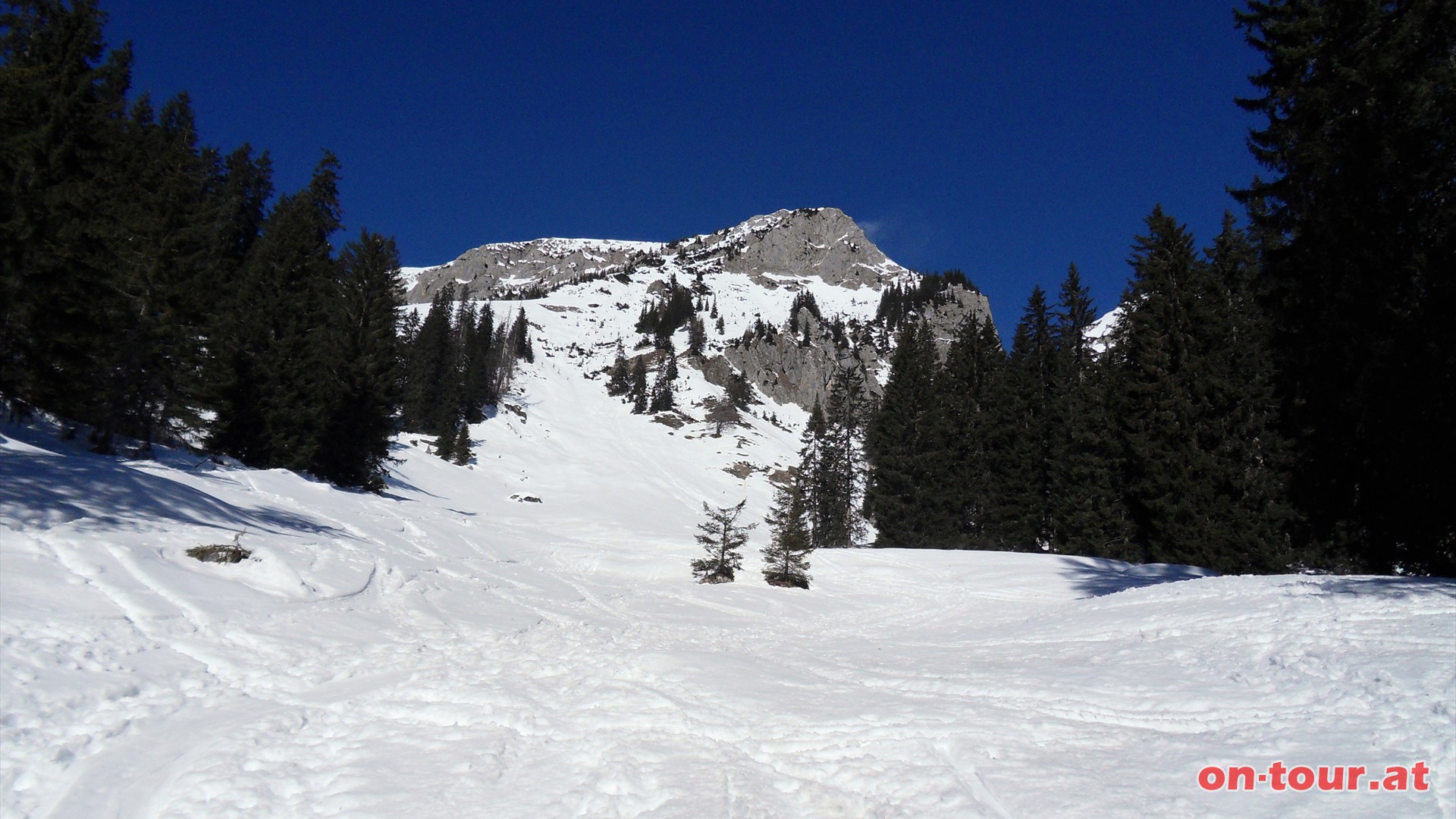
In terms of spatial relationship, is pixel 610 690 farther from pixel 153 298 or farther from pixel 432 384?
pixel 432 384

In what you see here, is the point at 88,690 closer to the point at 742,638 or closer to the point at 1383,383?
the point at 742,638

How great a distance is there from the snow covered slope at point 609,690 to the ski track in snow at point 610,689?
3 cm

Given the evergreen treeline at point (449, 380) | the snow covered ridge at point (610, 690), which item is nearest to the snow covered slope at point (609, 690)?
the snow covered ridge at point (610, 690)

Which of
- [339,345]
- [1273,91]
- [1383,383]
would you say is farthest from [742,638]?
[339,345]

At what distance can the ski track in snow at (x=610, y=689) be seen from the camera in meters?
4.25

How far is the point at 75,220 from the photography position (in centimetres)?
1647

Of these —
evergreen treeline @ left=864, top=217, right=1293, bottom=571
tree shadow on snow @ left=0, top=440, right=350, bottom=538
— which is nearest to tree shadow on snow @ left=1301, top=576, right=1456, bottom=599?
evergreen treeline @ left=864, top=217, right=1293, bottom=571

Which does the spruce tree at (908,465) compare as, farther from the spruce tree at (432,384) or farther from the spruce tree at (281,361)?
the spruce tree at (432,384)

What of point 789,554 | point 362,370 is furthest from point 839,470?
point 362,370

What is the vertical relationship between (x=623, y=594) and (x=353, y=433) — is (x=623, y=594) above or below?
below

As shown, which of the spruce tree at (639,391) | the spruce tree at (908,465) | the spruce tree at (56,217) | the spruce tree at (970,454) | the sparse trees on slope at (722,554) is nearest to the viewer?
the spruce tree at (56,217)

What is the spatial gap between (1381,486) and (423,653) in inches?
639

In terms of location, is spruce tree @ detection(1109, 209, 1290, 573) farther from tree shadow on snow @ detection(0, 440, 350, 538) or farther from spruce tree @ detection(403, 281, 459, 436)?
spruce tree @ detection(403, 281, 459, 436)

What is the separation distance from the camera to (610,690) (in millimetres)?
6465
